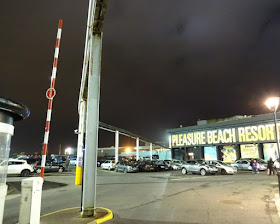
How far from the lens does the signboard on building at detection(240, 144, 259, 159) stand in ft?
117

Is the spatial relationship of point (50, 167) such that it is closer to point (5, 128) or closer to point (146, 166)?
point (146, 166)

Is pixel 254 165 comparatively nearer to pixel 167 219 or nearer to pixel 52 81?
pixel 167 219

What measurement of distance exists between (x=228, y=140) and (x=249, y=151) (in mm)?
3597

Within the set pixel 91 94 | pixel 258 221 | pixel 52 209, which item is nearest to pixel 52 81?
pixel 91 94

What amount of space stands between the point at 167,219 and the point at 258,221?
262cm

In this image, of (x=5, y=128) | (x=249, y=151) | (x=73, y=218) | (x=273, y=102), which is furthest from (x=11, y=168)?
(x=249, y=151)

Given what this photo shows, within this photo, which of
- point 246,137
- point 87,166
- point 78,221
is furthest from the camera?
point 246,137

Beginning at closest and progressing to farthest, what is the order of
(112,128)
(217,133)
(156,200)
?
(156,200)
(112,128)
(217,133)

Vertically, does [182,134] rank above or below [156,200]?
above

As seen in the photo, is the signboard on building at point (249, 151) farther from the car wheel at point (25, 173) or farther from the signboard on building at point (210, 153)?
the car wheel at point (25, 173)

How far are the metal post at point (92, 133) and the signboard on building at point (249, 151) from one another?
3507cm

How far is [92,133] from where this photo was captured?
6621 mm

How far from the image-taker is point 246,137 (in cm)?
3616

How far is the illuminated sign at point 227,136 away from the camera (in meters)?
34.1
